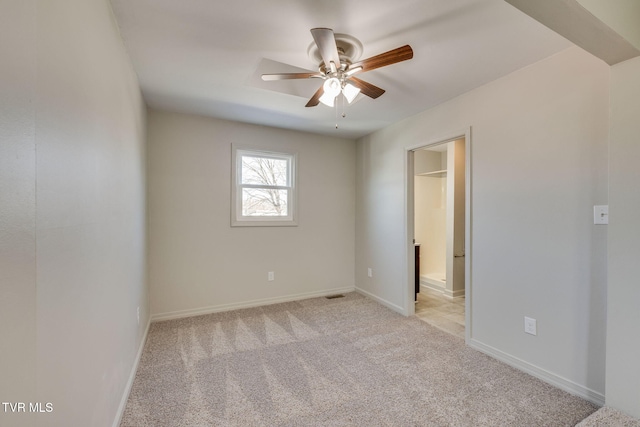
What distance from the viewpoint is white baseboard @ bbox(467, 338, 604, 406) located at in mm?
1832

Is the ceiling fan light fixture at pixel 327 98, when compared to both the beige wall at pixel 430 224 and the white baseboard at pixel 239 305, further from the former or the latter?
the beige wall at pixel 430 224

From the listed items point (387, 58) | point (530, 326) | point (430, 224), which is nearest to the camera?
point (387, 58)

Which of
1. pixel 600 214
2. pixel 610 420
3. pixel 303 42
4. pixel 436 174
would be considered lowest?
pixel 610 420

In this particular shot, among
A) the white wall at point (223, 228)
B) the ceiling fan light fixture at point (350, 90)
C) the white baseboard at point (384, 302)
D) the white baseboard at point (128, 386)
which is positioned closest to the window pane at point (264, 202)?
the white wall at point (223, 228)

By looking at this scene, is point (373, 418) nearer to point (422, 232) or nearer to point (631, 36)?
point (631, 36)

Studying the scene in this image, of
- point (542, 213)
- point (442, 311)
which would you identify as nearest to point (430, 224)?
point (442, 311)

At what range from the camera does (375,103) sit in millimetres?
2922

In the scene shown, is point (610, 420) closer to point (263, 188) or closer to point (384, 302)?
point (384, 302)

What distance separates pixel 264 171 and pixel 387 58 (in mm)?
2471

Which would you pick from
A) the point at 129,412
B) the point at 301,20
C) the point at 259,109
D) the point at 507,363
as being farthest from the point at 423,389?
the point at 259,109

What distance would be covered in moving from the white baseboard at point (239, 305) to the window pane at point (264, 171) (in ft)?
5.25

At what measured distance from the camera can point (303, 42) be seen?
1891mm

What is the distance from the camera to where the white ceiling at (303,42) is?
1.58 m

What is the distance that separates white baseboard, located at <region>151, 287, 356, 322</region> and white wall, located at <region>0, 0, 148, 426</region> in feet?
4.97
